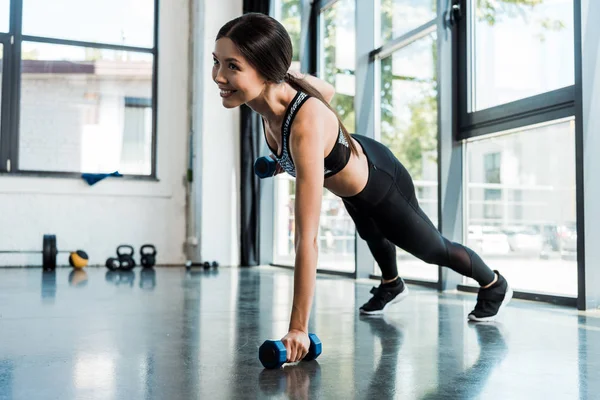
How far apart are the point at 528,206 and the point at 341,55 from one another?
231 centimetres

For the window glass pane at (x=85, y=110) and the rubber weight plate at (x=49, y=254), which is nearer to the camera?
the rubber weight plate at (x=49, y=254)

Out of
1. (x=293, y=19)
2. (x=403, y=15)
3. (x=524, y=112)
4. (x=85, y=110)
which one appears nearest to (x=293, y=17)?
(x=293, y=19)

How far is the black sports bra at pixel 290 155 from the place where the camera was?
60.2 inches

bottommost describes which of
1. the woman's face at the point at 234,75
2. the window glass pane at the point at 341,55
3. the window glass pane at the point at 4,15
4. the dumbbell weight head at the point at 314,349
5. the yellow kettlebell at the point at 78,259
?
the yellow kettlebell at the point at 78,259

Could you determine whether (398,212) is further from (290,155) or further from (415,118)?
(415,118)

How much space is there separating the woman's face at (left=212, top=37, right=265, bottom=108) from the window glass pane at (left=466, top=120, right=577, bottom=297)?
1.88 metres

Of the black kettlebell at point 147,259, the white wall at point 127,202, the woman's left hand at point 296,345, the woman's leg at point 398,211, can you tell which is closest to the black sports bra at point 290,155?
the woman's leg at point 398,211

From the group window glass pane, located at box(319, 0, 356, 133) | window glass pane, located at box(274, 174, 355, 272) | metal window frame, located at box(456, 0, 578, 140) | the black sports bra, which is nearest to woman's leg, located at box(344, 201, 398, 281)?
the black sports bra

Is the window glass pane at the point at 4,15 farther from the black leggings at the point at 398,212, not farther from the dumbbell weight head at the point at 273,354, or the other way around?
the dumbbell weight head at the point at 273,354

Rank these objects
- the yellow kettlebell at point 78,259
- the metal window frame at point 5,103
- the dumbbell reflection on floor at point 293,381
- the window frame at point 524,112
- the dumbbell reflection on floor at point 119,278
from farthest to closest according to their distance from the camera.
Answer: the metal window frame at point 5,103 → the yellow kettlebell at point 78,259 → the dumbbell reflection on floor at point 119,278 → the window frame at point 524,112 → the dumbbell reflection on floor at point 293,381

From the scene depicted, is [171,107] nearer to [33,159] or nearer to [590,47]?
[33,159]

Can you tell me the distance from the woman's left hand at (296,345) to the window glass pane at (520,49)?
200 cm

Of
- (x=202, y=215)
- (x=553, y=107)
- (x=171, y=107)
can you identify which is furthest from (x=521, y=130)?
(x=171, y=107)

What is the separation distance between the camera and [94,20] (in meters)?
5.91
